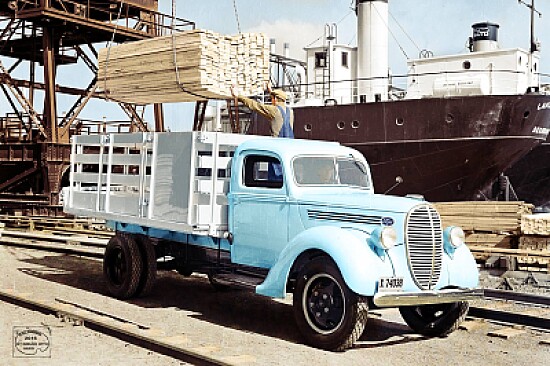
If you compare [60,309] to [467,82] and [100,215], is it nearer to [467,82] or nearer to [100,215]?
[100,215]

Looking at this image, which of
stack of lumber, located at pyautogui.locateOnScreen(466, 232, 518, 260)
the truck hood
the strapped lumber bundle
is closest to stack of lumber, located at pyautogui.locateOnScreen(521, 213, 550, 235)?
the strapped lumber bundle

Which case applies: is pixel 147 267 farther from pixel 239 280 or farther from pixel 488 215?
pixel 488 215

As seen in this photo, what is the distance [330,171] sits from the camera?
29.5 feet

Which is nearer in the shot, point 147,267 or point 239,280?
point 239,280

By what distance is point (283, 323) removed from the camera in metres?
9.09

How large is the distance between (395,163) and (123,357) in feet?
61.1

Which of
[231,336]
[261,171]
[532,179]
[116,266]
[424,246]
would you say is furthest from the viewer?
[532,179]

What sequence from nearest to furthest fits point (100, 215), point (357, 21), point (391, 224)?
point (391, 224) < point (100, 215) < point (357, 21)

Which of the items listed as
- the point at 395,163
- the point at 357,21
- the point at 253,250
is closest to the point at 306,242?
the point at 253,250

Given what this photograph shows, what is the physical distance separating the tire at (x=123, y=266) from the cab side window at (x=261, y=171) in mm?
2475

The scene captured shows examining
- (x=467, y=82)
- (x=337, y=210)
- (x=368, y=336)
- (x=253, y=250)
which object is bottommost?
(x=368, y=336)

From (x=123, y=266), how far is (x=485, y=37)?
21.6 meters

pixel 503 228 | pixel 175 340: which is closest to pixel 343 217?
pixel 175 340

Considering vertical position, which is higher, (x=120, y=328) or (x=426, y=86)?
(x=426, y=86)
